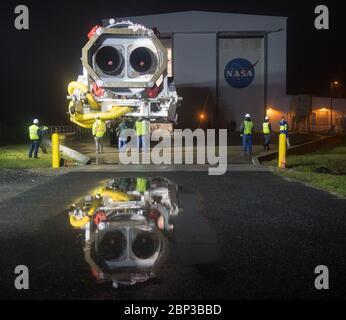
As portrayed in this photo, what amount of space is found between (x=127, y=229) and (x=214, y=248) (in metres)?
1.23

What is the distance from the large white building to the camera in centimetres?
3906

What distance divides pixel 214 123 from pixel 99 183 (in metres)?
29.1

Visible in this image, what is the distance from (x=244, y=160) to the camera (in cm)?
1753

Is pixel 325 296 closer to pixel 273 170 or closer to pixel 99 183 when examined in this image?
pixel 99 183

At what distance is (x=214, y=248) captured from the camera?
6262mm

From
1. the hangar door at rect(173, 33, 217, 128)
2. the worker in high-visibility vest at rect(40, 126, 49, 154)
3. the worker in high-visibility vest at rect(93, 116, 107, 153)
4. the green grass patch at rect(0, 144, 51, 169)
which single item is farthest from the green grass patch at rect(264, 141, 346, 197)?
the hangar door at rect(173, 33, 217, 128)

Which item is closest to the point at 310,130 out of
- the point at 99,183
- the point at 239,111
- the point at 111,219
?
the point at 239,111

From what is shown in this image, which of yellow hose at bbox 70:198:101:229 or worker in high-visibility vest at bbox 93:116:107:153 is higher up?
worker in high-visibility vest at bbox 93:116:107:153

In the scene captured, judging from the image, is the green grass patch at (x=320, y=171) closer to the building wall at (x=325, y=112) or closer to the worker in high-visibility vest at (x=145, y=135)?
the worker in high-visibility vest at (x=145, y=135)

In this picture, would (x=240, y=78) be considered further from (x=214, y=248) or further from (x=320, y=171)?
(x=214, y=248)

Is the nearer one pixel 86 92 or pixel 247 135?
pixel 86 92

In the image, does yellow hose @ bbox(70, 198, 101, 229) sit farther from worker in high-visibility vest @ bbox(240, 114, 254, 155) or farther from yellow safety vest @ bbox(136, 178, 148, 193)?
worker in high-visibility vest @ bbox(240, 114, 254, 155)

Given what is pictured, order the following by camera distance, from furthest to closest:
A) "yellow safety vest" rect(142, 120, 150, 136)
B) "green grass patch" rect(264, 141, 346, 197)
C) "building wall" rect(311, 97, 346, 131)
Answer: "building wall" rect(311, 97, 346, 131), "yellow safety vest" rect(142, 120, 150, 136), "green grass patch" rect(264, 141, 346, 197)

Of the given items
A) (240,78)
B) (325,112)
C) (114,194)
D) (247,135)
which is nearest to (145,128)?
(247,135)
